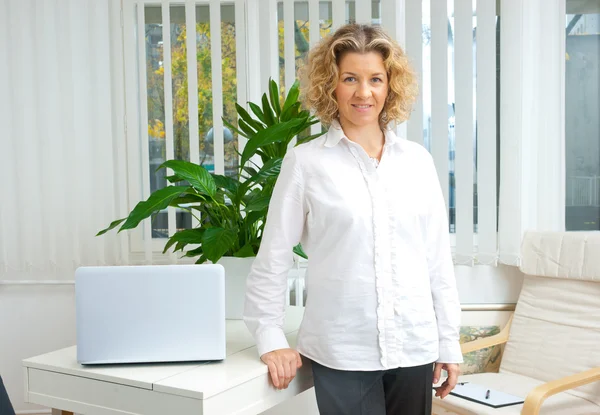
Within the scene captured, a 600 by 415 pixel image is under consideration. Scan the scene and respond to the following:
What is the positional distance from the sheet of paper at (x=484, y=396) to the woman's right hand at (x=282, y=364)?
3.50 feet

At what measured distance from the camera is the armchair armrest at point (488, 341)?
Answer: 8.60ft

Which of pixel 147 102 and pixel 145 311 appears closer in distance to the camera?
pixel 145 311

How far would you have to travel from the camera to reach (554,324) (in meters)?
2.77

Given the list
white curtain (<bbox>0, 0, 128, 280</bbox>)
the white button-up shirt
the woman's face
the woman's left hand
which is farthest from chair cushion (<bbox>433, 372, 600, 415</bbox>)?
white curtain (<bbox>0, 0, 128, 280</bbox>)

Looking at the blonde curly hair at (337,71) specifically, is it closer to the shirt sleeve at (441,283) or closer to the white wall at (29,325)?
the shirt sleeve at (441,283)

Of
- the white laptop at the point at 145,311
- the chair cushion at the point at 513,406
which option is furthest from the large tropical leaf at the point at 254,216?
the chair cushion at the point at 513,406

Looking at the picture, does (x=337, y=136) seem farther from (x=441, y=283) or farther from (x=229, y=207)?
(x=229, y=207)

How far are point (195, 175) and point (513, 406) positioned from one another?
134 cm

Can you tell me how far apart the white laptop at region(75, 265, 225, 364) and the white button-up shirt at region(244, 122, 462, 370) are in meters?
0.12

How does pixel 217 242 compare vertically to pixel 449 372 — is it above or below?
above

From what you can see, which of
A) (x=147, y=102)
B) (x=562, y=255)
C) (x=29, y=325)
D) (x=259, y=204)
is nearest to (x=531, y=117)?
(x=562, y=255)

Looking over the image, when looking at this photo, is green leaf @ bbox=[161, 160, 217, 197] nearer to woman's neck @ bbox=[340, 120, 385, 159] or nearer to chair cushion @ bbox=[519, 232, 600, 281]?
woman's neck @ bbox=[340, 120, 385, 159]

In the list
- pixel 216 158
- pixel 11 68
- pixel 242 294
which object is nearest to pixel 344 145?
pixel 242 294

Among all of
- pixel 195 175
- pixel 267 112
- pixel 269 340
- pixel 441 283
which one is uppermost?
pixel 267 112
